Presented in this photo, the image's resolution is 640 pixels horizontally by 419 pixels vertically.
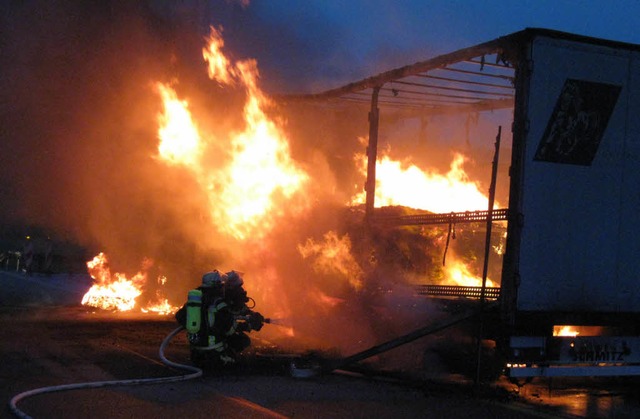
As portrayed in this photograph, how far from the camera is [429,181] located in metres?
12.0

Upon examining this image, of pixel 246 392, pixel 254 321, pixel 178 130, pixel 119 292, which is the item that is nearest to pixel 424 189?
pixel 254 321

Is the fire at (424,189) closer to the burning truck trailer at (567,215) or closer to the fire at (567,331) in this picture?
the fire at (567,331)

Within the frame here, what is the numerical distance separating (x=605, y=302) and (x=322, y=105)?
22.4 ft

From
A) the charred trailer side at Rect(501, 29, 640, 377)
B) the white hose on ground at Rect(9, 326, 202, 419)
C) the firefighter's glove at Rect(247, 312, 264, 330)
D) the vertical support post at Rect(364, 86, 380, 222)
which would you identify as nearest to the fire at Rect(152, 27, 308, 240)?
the vertical support post at Rect(364, 86, 380, 222)

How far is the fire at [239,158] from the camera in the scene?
41.2 ft

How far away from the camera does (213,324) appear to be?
8078mm

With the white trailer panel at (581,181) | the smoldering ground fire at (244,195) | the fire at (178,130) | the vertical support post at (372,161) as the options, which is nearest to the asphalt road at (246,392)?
the white trailer panel at (581,181)

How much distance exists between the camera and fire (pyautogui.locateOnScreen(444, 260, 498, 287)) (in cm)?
937

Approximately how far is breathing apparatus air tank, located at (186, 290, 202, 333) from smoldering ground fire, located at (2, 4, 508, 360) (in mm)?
2388

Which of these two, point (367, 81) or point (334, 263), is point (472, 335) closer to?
point (334, 263)

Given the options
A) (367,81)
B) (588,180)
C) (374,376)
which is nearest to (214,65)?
(367,81)

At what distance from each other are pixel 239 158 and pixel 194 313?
18.2 feet

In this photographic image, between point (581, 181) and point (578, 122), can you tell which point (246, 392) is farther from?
point (578, 122)

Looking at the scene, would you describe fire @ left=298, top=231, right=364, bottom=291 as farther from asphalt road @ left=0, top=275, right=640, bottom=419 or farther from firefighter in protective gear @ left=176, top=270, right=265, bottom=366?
firefighter in protective gear @ left=176, top=270, right=265, bottom=366
